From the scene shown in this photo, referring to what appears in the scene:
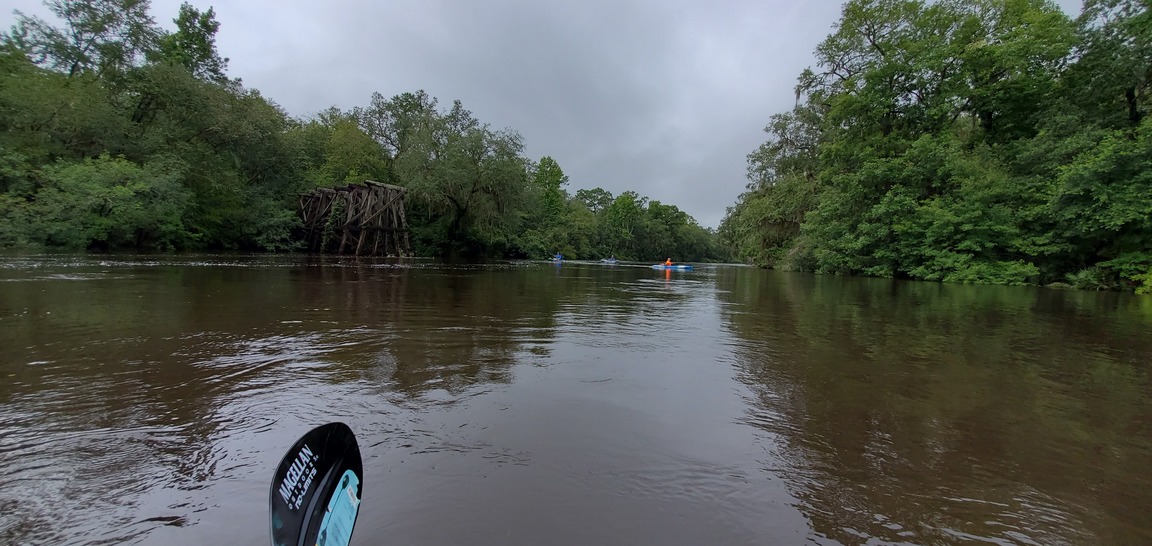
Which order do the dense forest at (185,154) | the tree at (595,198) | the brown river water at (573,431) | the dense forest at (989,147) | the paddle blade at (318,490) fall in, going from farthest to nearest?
the tree at (595,198) < the dense forest at (185,154) < the dense forest at (989,147) < the brown river water at (573,431) < the paddle blade at (318,490)

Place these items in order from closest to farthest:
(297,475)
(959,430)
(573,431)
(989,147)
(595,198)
Result: (297,475) < (573,431) < (959,430) < (989,147) < (595,198)

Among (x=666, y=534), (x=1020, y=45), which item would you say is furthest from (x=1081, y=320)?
(x=1020, y=45)

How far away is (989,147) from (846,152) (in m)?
6.23

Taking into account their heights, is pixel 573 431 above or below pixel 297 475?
below

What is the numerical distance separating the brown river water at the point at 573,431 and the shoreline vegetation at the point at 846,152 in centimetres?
1815

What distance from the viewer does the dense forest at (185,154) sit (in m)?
20.5

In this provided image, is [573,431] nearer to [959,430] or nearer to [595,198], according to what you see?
[959,430]

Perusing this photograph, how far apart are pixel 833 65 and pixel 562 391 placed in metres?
34.6

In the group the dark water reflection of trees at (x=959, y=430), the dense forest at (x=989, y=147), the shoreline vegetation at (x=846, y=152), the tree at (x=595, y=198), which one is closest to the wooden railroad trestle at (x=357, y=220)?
the shoreline vegetation at (x=846, y=152)

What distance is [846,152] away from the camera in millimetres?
27469

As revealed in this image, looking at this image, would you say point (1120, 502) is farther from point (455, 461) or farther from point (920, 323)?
point (920, 323)

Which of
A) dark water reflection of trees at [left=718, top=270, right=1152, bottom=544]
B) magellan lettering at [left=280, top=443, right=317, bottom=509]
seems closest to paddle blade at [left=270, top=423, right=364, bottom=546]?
magellan lettering at [left=280, top=443, right=317, bottom=509]

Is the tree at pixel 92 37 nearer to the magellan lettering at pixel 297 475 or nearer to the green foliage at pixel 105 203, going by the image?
the green foliage at pixel 105 203

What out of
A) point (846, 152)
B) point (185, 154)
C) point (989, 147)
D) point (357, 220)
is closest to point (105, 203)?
point (185, 154)
